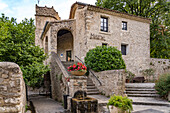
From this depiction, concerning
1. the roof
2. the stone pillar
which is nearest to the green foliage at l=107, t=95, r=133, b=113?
the stone pillar

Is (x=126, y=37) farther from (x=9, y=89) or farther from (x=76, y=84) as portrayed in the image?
(x=9, y=89)

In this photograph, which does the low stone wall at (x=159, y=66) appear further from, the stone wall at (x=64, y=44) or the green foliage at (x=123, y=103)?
the green foliage at (x=123, y=103)

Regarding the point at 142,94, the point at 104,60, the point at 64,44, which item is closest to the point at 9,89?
the point at 104,60

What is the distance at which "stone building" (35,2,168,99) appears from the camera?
12578 millimetres

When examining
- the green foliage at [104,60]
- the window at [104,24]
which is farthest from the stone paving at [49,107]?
the window at [104,24]

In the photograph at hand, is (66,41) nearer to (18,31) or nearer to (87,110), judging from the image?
(18,31)

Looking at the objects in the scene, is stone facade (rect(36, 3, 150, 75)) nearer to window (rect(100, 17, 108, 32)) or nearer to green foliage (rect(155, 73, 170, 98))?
window (rect(100, 17, 108, 32))

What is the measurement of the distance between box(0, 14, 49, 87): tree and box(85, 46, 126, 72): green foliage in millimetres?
3508

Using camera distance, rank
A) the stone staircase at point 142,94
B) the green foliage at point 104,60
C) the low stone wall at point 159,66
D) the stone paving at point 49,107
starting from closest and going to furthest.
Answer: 1. the stone paving at point 49,107
2. the stone staircase at point 142,94
3. the green foliage at point 104,60
4. the low stone wall at point 159,66

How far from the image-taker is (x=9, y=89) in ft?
12.6

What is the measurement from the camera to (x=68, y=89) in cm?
766

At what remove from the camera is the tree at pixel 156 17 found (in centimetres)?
1641

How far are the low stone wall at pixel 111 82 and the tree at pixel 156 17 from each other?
10.4 meters

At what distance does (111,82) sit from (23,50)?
19.4 feet
